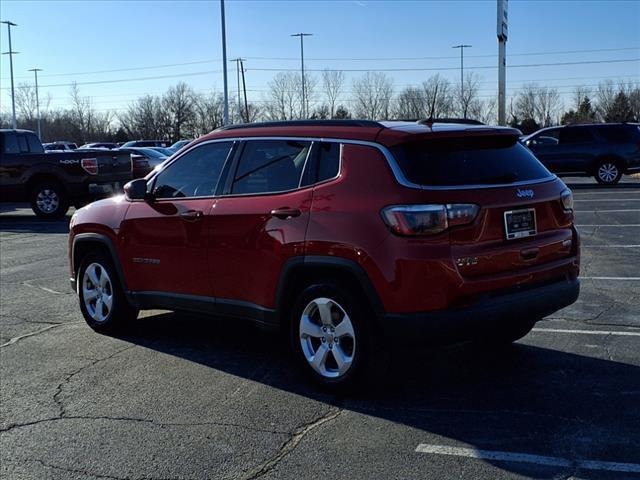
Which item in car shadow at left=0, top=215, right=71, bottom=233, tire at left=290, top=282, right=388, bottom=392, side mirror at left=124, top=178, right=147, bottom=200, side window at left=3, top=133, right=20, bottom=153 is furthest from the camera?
side window at left=3, top=133, right=20, bottom=153

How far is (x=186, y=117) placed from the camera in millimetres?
84688

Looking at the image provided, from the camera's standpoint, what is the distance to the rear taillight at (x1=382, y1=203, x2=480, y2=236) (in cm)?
430

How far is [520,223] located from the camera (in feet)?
15.3

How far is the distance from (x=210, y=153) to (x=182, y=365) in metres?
1.72

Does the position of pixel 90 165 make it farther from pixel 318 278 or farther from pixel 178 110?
pixel 178 110

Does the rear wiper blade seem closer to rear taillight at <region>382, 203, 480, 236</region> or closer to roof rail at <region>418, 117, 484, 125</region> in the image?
rear taillight at <region>382, 203, 480, 236</region>

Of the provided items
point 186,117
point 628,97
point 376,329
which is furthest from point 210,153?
point 186,117

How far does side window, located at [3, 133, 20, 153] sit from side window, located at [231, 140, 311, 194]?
13529 millimetres

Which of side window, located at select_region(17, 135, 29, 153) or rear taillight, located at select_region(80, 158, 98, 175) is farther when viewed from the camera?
side window, located at select_region(17, 135, 29, 153)

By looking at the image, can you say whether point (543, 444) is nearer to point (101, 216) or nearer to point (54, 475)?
point (54, 475)

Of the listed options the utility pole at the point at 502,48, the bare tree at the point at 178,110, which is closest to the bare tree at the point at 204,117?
the bare tree at the point at 178,110

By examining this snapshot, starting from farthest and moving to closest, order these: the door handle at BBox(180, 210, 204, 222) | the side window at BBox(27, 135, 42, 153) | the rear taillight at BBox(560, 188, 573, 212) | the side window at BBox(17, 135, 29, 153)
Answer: the side window at BBox(27, 135, 42, 153) → the side window at BBox(17, 135, 29, 153) → the door handle at BBox(180, 210, 204, 222) → the rear taillight at BBox(560, 188, 573, 212)

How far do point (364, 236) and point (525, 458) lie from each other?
5.21 ft

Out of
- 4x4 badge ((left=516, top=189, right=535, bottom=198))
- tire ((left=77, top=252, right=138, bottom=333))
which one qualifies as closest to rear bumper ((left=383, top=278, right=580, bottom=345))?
4x4 badge ((left=516, top=189, right=535, bottom=198))
